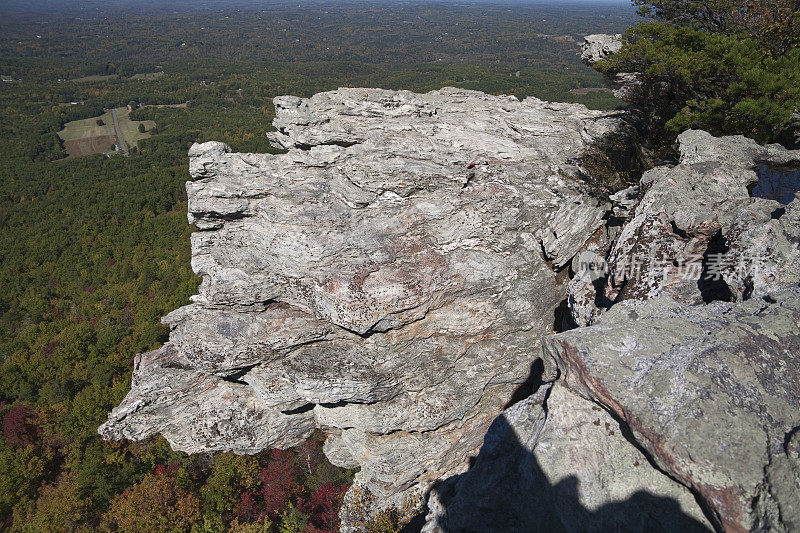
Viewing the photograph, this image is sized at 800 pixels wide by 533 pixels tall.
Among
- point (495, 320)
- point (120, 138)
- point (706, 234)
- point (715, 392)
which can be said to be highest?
point (706, 234)

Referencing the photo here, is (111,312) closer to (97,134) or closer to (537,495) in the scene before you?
(537,495)

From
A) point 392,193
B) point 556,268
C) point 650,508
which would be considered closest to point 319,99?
point 392,193

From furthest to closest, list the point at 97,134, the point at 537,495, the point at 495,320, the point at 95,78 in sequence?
the point at 95,78 → the point at 97,134 → the point at 495,320 → the point at 537,495

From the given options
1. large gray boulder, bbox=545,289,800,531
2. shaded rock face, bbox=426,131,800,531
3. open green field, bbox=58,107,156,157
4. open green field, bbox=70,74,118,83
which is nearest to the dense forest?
open green field, bbox=58,107,156,157

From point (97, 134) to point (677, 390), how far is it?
492 feet

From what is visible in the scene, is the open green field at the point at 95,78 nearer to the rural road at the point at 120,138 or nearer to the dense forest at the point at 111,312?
the dense forest at the point at 111,312

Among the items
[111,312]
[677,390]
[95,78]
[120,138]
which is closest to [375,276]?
[677,390]

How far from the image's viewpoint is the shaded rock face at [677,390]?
21.9 feet

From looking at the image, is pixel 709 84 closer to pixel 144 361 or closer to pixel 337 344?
pixel 337 344

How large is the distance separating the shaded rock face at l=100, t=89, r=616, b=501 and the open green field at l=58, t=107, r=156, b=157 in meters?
114

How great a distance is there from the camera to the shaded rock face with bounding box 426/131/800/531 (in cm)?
668

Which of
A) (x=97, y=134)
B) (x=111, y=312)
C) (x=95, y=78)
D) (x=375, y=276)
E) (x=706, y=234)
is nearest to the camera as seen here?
(x=706, y=234)

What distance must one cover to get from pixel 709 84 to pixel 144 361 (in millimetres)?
24836

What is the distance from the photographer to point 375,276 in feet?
46.3
